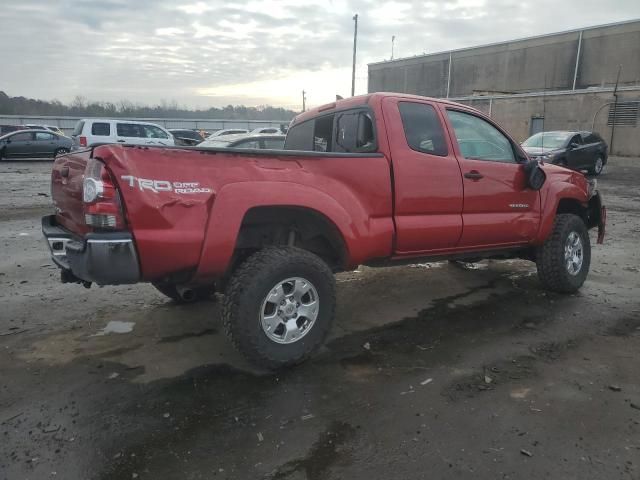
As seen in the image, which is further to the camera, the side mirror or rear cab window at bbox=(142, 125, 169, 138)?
rear cab window at bbox=(142, 125, 169, 138)

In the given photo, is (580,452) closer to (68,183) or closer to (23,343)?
(68,183)

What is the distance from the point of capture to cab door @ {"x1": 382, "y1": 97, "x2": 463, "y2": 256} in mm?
3883

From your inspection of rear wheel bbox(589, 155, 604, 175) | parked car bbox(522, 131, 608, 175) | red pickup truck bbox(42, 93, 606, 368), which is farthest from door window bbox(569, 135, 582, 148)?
red pickup truck bbox(42, 93, 606, 368)

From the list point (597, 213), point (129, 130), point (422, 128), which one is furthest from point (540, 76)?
point (422, 128)

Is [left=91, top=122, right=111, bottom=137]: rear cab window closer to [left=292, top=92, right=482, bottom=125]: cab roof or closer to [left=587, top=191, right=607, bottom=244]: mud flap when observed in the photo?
[left=292, top=92, right=482, bottom=125]: cab roof

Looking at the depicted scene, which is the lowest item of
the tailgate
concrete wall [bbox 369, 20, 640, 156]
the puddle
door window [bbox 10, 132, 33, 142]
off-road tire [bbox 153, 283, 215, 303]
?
the puddle

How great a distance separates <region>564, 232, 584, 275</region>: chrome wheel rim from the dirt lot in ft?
1.04

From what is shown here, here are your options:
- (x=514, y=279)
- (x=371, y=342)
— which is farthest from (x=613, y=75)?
(x=371, y=342)

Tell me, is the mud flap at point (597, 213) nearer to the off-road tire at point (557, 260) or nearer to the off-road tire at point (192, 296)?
the off-road tire at point (557, 260)

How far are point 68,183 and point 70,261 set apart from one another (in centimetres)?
63

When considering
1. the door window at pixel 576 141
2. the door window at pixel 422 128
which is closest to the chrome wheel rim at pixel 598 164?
the door window at pixel 576 141

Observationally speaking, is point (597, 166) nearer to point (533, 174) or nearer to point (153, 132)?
point (533, 174)

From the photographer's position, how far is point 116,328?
4.13 m

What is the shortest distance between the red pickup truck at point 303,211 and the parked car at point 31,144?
65.9 feet
